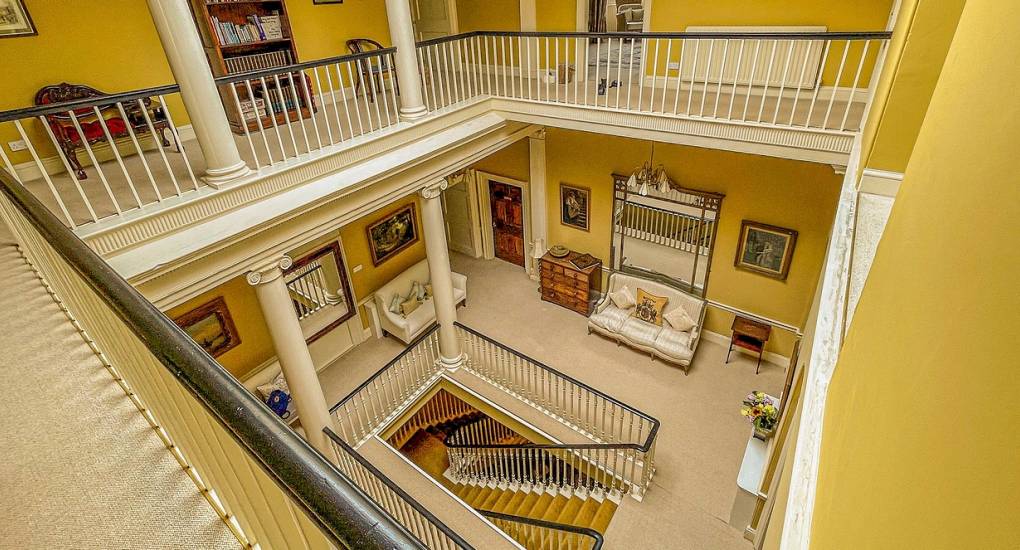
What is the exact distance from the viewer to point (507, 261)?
9.98 metres

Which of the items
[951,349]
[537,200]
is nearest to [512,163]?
[537,200]

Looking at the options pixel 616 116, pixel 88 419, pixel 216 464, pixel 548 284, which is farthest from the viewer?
pixel 548 284

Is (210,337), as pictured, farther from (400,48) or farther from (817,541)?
(817,541)

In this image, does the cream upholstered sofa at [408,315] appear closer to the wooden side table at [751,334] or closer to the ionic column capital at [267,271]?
the ionic column capital at [267,271]

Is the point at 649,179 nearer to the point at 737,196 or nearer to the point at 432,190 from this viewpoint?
the point at 737,196

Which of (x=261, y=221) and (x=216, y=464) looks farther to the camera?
(x=261, y=221)

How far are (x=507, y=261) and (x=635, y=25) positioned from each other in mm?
4787

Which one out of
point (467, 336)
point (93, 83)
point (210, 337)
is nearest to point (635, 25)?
point (467, 336)

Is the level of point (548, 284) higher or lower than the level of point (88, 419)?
lower

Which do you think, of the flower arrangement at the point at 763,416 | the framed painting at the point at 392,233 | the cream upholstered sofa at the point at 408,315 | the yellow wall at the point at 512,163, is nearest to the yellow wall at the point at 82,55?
the framed painting at the point at 392,233

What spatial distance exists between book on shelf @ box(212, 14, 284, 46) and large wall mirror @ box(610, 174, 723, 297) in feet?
16.2

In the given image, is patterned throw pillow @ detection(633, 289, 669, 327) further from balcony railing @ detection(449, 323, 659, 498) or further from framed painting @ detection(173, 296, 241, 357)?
framed painting @ detection(173, 296, 241, 357)

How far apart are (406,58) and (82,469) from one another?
4425 millimetres

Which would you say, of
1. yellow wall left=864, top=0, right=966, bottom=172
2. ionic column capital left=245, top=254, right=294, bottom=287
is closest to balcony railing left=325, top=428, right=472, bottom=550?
ionic column capital left=245, top=254, right=294, bottom=287
